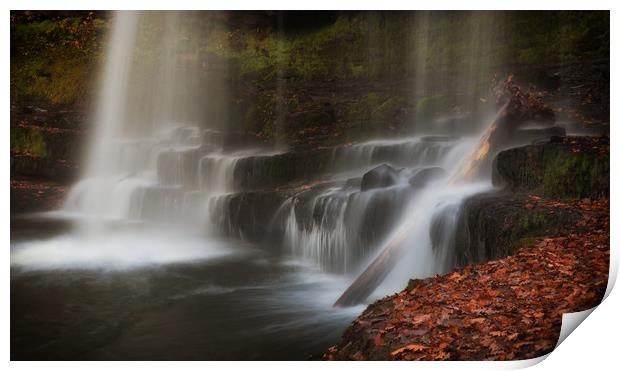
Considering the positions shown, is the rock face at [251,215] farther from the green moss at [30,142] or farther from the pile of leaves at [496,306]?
the green moss at [30,142]

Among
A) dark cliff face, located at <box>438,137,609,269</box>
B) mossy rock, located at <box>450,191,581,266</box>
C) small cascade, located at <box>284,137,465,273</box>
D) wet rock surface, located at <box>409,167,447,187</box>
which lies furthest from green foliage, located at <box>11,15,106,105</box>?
mossy rock, located at <box>450,191,581,266</box>

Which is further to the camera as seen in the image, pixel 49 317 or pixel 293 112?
pixel 293 112

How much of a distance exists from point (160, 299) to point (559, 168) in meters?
4.18

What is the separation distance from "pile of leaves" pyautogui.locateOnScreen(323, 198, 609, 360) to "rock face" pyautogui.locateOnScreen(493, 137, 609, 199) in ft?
0.52

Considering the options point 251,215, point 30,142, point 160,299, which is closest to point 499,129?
point 251,215

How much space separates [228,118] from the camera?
6.66 m

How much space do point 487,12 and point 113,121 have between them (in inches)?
156

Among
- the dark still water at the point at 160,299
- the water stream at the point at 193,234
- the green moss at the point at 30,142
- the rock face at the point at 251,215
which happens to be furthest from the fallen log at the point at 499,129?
the green moss at the point at 30,142

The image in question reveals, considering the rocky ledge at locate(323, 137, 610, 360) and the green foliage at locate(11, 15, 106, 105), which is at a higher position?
the green foliage at locate(11, 15, 106, 105)

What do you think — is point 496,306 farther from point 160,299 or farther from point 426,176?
point 160,299

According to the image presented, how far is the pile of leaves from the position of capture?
215 inches

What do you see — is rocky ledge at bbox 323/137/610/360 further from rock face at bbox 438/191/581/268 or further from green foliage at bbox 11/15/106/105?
green foliage at bbox 11/15/106/105
